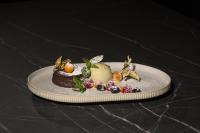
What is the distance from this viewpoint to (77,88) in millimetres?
1531

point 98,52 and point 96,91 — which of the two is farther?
point 98,52

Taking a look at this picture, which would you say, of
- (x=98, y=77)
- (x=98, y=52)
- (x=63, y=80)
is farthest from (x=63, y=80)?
(x=98, y=52)

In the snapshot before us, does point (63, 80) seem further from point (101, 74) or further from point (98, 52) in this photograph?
point (98, 52)

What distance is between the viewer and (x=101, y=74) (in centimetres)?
156

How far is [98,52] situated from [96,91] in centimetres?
48

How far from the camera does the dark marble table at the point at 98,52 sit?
4.71ft

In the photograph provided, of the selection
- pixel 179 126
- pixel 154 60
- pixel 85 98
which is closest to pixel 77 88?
pixel 85 98

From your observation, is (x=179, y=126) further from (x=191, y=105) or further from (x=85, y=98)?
(x=85, y=98)

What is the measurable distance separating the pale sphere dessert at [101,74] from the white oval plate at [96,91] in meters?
0.04

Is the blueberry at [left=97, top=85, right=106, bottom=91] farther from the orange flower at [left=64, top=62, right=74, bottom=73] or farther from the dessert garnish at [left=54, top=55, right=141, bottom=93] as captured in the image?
the orange flower at [left=64, top=62, right=74, bottom=73]

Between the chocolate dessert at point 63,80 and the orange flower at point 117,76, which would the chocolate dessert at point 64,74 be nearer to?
the chocolate dessert at point 63,80

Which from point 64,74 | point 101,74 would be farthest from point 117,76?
point 64,74

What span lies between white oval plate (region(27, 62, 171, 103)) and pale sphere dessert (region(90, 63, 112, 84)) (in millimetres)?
44

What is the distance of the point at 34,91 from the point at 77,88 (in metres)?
0.12
